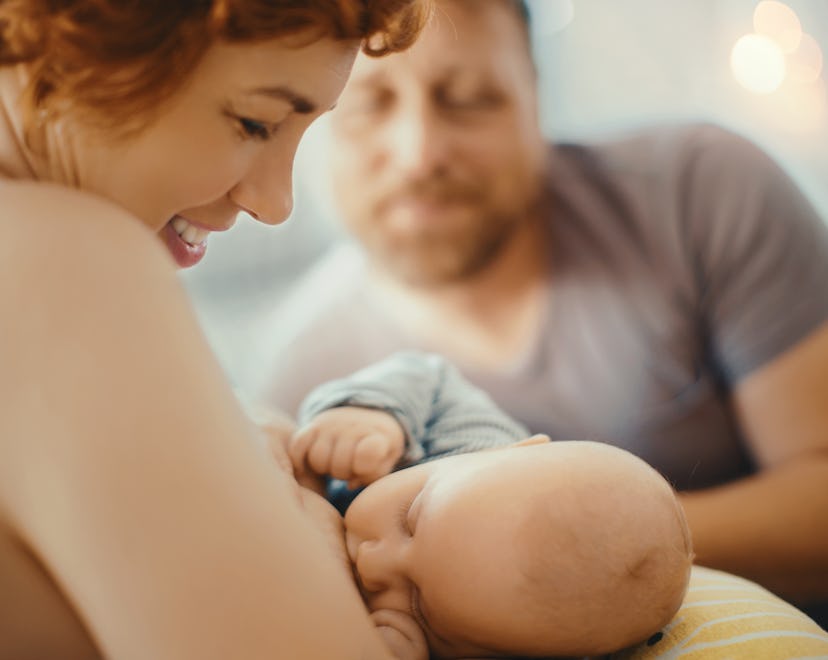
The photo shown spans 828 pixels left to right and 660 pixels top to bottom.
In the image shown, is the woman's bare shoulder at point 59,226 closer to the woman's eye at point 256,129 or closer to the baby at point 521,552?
the woman's eye at point 256,129

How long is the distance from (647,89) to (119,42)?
1.16 metres

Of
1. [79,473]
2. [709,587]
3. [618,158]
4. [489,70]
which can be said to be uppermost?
[489,70]

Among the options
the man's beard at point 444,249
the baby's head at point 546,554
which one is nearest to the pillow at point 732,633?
the baby's head at point 546,554

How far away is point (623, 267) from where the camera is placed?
1426mm

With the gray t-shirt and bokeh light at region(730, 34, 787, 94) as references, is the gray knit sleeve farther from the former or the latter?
bokeh light at region(730, 34, 787, 94)

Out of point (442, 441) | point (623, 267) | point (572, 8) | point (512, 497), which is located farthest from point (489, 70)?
point (512, 497)

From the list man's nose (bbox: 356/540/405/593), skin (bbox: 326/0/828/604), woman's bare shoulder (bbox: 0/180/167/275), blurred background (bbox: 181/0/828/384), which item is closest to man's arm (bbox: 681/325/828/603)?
skin (bbox: 326/0/828/604)

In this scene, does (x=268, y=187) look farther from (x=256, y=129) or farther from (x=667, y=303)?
(x=667, y=303)

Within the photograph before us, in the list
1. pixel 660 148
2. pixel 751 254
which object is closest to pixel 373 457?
pixel 751 254

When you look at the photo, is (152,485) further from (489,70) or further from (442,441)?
(489,70)

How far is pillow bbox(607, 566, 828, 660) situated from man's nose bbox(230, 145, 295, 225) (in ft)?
1.68

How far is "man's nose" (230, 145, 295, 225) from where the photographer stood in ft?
2.27

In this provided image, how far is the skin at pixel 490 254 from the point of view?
1.17m

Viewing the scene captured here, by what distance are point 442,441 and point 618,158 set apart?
83 cm
